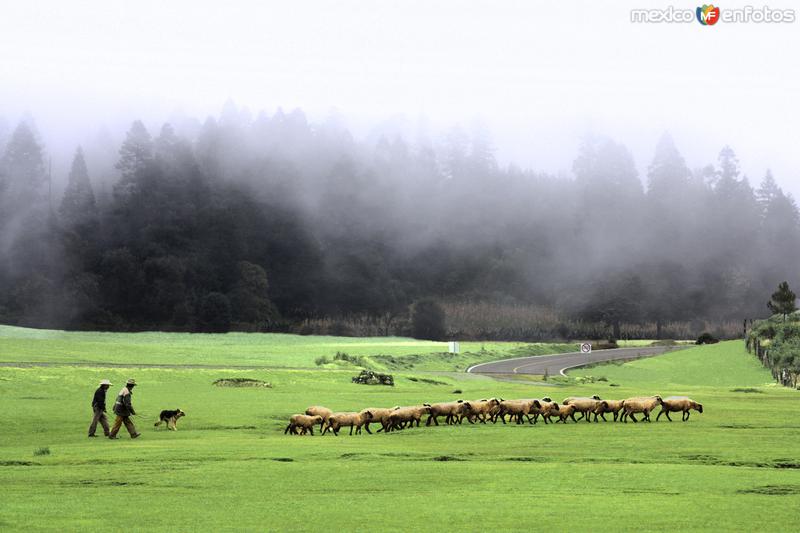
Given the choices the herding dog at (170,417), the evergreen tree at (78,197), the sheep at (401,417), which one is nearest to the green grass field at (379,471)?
the herding dog at (170,417)

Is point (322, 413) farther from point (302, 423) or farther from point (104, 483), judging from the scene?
point (104, 483)

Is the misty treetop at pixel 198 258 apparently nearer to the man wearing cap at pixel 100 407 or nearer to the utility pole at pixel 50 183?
the utility pole at pixel 50 183

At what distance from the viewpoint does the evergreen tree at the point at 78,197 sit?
16612 cm

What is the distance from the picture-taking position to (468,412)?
41062mm

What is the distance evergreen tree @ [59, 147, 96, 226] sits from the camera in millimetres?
166125

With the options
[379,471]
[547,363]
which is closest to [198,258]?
[547,363]

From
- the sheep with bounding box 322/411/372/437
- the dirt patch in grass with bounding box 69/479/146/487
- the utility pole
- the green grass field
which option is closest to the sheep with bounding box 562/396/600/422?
the green grass field

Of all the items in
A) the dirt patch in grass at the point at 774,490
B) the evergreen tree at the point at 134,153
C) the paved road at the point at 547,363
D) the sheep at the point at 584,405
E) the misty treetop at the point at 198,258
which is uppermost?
the evergreen tree at the point at 134,153

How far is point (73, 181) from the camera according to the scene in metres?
169

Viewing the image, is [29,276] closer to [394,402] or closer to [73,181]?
[73,181]

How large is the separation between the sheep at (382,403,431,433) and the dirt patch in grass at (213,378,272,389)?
77.4ft

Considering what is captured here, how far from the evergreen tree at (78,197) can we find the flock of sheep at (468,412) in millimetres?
137577

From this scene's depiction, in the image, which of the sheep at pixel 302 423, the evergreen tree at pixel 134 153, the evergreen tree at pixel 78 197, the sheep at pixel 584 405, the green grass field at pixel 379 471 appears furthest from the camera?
the evergreen tree at pixel 134 153

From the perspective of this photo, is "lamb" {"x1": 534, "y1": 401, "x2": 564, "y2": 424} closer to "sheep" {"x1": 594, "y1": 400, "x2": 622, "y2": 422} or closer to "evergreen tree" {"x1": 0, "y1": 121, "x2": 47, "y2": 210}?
"sheep" {"x1": 594, "y1": 400, "x2": 622, "y2": 422}
